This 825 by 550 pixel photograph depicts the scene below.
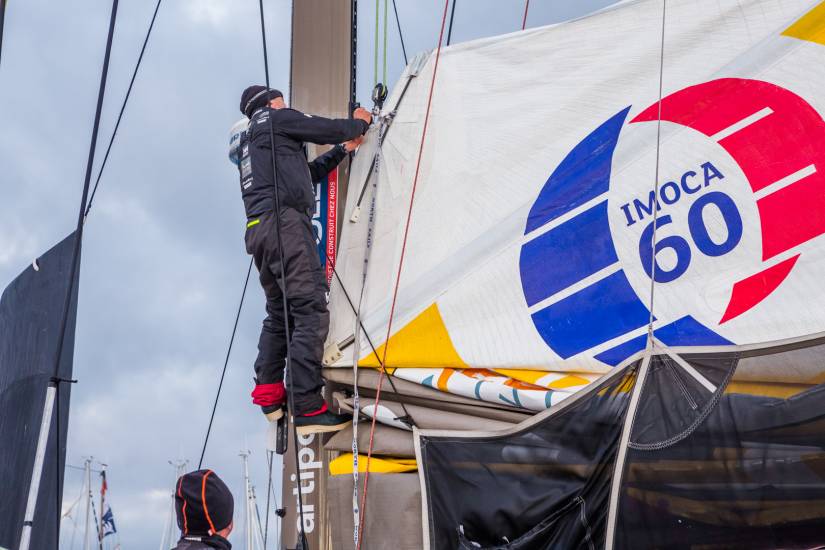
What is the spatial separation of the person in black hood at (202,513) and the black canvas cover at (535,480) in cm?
83

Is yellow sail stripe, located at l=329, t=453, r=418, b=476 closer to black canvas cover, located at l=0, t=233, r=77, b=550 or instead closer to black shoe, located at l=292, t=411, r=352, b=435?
black shoe, located at l=292, t=411, r=352, b=435

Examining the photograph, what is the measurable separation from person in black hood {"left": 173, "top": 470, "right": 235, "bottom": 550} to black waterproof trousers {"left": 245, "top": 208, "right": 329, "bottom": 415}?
1044mm

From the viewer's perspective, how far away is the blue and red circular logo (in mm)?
2818

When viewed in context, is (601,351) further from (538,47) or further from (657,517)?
(538,47)

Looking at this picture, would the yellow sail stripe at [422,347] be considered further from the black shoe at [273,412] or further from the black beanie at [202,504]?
the black beanie at [202,504]

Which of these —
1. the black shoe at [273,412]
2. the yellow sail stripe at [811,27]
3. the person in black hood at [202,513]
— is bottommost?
the person in black hood at [202,513]

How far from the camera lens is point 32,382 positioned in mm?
2938

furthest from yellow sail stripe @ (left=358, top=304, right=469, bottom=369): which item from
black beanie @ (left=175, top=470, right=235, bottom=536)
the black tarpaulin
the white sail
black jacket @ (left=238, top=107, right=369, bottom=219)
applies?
black beanie @ (left=175, top=470, right=235, bottom=536)

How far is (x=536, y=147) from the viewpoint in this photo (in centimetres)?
340

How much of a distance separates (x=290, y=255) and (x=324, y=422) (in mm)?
694

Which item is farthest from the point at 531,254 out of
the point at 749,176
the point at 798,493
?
the point at 798,493

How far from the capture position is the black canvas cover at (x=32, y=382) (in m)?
2.77

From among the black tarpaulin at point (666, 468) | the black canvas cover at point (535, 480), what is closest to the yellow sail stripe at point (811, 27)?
the black tarpaulin at point (666, 468)

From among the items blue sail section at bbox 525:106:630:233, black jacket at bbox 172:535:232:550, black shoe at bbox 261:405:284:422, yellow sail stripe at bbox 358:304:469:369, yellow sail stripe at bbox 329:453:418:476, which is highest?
blue sail section at bbox 525:106:630:233
